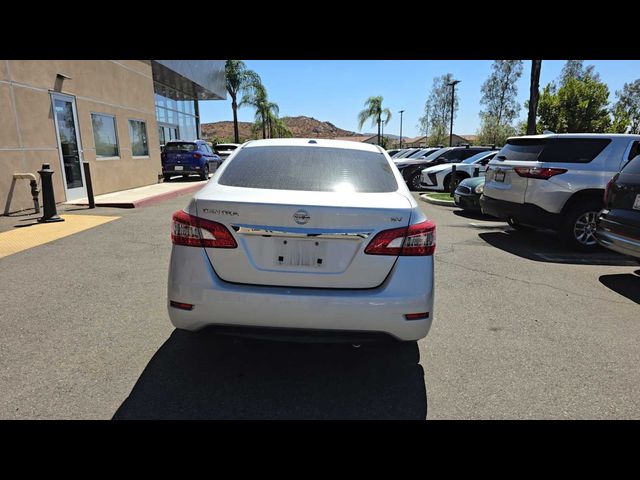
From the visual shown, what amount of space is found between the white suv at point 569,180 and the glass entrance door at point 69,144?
35.8 feet

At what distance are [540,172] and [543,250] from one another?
1.30m

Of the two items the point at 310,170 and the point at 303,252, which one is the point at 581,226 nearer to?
the point at 310,170

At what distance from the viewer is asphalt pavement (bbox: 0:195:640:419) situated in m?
2.65

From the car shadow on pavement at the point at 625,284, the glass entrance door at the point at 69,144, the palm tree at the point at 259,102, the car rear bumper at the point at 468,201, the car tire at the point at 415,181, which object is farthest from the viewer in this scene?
the palm tree at the point at 259,102

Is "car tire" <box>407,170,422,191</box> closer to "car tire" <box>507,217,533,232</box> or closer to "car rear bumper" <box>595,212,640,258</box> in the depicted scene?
"car tire" <box>507,217,533,232</box>

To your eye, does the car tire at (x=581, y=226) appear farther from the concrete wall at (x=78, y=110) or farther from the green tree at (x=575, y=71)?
the green tree at (x=575, y=71)

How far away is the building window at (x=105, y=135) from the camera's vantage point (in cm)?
1267

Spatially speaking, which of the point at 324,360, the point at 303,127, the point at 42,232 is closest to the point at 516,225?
the point at 324,360

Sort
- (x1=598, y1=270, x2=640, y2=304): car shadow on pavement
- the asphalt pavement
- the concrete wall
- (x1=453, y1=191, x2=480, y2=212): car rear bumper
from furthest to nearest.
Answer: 1. (x1=453, y1=191, x2=480, y2=212): car rear bumper
2. the concrete wall
3. (x1=598, y1=270, x2=640, y2=304): car shadow on pavement
4. the asphalt pavement

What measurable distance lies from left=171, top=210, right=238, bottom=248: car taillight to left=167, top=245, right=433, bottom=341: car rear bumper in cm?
6

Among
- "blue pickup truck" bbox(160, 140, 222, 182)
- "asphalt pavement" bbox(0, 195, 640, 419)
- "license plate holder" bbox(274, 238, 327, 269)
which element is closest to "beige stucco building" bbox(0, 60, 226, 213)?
"blue pickup truck" bbox(160, 140, 222, 182)

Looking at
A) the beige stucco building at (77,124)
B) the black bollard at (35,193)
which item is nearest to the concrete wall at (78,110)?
the beige stucco building at (77,124)
